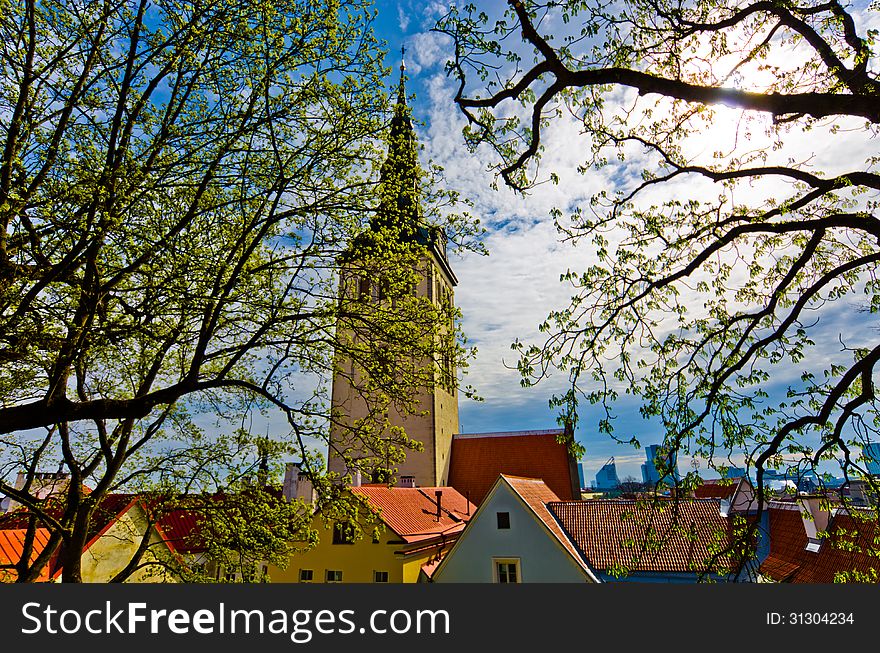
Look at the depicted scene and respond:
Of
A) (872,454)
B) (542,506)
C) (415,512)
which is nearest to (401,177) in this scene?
(872,454)

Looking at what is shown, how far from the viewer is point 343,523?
896cm

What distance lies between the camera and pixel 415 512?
23.1 meters

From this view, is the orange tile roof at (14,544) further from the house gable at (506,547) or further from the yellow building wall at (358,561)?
the house gable at (506,547)

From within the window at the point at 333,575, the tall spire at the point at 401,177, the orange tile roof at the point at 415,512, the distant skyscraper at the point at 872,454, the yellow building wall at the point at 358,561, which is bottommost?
the window at the point at 333,575

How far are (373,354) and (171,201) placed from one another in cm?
378

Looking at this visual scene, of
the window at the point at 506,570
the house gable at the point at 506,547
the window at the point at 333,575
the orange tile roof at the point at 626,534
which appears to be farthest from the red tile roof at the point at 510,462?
the window at the point at 333,575

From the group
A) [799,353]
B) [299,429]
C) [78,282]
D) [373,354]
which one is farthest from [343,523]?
[799,353]

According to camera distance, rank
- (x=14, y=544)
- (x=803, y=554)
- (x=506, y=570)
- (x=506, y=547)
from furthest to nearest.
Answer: (x=506, y=547) → (x=506, y=570) → (x=803, y=554) → (x=14, y=544)

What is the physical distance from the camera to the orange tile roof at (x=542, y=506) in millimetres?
18023

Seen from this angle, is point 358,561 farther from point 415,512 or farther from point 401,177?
point 401,177

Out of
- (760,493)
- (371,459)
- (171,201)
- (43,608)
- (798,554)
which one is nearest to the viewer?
(43,608)

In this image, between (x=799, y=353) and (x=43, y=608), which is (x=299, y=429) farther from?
(x=799, y=353)

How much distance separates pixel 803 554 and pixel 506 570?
9.18 m

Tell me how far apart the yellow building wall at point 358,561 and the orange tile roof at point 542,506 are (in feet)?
15.2
